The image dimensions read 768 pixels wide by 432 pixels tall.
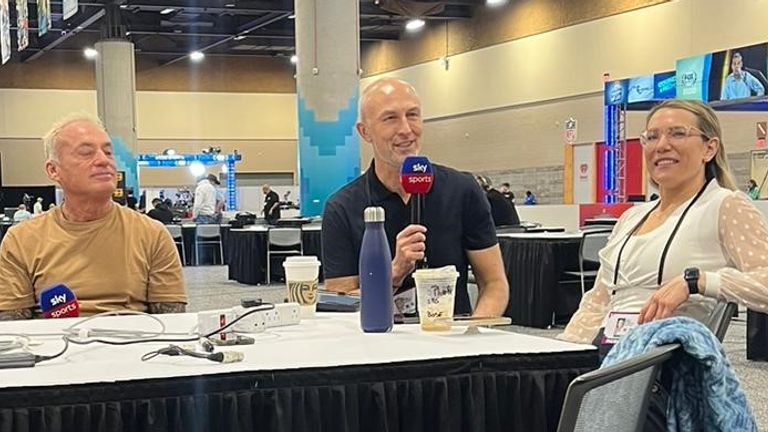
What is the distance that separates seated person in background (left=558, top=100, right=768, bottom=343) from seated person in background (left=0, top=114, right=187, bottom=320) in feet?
4.12

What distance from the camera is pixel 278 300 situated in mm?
8438

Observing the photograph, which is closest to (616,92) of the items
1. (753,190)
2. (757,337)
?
(753,190)

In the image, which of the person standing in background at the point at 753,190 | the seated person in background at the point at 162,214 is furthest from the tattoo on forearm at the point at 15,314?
the seated person in background at the point at 162,214

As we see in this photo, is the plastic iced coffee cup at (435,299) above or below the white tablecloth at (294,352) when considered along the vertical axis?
above

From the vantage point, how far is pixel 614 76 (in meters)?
17.0

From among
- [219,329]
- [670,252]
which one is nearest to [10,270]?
[219,329]

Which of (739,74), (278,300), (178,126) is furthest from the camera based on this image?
(178,126)

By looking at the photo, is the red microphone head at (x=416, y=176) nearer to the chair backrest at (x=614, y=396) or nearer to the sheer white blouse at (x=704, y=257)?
the sheer white blouse at (x=704, y=257)

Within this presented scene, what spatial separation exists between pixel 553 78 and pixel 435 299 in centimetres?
1702

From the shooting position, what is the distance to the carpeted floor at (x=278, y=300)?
4.65 meters

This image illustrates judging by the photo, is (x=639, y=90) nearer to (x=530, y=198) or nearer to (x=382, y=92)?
(x=530, y=198)

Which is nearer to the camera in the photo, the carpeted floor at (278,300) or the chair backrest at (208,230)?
the carpeted floor at (278,300)

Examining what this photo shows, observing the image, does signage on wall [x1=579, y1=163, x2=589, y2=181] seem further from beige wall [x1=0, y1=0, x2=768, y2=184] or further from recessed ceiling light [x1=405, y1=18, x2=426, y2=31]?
recessed ceiling light [x1=405, y1=18, x2=426, y2=31]

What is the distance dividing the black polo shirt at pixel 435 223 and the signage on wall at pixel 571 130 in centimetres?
1567
